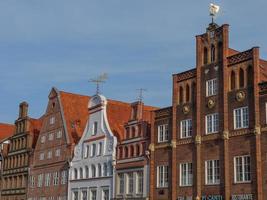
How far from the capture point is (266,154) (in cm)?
3916

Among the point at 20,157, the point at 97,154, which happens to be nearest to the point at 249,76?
the point at 97,154

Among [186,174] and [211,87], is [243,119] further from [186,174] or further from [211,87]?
[186,174]

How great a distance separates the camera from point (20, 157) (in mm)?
79688

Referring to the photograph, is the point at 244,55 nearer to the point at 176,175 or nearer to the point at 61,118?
the point at 176,175

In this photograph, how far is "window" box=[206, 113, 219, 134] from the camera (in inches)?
1738

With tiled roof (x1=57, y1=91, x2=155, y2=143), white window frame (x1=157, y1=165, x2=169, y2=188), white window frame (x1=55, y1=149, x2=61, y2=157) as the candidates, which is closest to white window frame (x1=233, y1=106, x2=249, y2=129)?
white window frame (x1=157, y1=165, x2=169, y2=188)

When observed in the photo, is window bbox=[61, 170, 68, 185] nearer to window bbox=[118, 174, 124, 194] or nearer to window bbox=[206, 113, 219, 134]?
window bbox=[118, 174, 124, 194]

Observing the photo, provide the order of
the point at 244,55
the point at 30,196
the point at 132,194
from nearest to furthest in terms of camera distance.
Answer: the point at 244,55 < the point at 132,194 < the point at 30,196

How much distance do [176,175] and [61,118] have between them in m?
27.8

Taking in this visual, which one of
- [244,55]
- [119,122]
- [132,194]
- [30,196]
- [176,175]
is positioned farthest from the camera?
[30,196]

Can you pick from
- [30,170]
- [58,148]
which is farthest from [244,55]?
[30,170]

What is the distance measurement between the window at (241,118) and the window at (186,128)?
18.5ft

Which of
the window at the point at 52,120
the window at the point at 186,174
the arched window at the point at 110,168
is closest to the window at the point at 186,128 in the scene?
the window at the point at 186,174

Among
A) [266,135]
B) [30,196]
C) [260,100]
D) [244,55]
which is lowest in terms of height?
[30,196]
